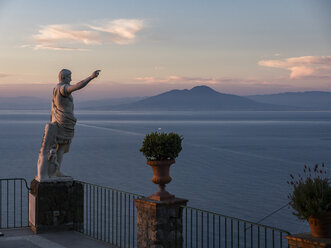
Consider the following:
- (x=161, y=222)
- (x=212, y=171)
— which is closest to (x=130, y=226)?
(x=161, y=222)

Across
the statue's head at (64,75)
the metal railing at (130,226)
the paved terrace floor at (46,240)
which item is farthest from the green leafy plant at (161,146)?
the statue's head at (64,75)

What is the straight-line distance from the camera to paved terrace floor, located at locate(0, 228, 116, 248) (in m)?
8.99

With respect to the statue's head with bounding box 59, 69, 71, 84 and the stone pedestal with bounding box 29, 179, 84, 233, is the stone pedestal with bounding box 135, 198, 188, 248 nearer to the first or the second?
the stone pedestal with bounding box 29, 179, 84, 233

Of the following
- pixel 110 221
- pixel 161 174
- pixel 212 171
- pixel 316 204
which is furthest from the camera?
pixel 212 171

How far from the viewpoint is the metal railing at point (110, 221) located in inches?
377

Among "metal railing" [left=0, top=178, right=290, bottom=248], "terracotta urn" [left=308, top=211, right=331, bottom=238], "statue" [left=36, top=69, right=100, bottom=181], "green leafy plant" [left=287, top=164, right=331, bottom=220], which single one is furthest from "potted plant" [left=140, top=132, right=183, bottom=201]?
"terracotta urn" [left=308, top=211, right=331, bottom=238]

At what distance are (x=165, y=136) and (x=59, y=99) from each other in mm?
2912

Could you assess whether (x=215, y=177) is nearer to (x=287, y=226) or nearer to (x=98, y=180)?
(x=98, y=180)

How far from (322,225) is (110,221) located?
847 inches

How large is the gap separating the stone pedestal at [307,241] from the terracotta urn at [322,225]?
62mm

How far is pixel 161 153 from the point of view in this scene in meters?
7.82

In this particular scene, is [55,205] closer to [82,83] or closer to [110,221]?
[82,83]

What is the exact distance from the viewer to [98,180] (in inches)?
1718

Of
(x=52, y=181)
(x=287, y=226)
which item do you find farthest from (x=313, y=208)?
(x=287, y=226)
